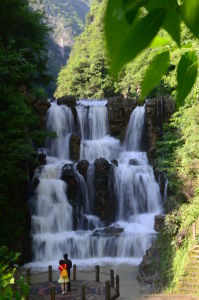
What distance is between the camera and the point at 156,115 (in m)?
23.8

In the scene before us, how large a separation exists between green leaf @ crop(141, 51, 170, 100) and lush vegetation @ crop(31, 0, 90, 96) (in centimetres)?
8475

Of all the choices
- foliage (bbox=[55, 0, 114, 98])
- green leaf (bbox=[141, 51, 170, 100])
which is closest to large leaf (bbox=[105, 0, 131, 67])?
green leaf (bbox=[141, 51, 170, 100])

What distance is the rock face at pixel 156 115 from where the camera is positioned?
23370 mm

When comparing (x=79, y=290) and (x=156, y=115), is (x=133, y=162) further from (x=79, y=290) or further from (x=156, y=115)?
(x=79, y=290)

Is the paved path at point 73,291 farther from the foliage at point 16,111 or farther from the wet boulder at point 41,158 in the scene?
the wet boulder at point 41,158

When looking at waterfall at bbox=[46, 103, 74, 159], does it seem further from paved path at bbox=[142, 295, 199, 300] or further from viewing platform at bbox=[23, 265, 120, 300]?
paved path at bbox=[142, 295, 199, 300]

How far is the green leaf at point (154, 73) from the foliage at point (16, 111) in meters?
10.9

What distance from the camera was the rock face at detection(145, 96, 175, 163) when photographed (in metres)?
23.4

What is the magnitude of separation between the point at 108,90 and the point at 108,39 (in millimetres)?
37324

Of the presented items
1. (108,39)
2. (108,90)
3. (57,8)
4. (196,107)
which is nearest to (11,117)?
(196,107)

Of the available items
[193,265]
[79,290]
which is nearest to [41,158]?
[79,290]

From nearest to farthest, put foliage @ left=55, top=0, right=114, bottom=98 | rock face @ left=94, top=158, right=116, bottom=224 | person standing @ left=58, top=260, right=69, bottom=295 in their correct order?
person standing @ left=58, top=260, right=69, bottom=295
rock face @ left=94, top=158, right=116, bottom=224
foliage @ left=55, top=0, right=114, bottom=98

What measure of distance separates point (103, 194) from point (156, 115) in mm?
7029

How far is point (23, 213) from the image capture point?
637 inches
